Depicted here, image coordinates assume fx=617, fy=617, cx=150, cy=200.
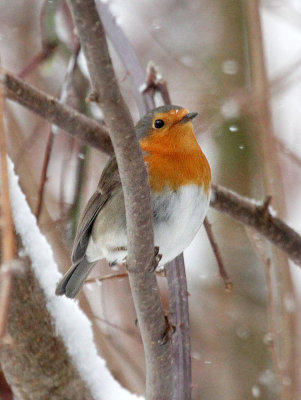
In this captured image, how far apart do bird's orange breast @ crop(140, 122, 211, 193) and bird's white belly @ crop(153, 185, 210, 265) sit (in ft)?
0.12

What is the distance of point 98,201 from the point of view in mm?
2566

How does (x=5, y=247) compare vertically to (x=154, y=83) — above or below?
below

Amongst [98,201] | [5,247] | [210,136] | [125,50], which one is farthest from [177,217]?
[210,136]

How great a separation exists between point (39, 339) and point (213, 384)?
2150 mm

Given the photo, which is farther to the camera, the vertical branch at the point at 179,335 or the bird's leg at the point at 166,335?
the vertical branch at the point at 179,335

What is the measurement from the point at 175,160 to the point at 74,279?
68 cm

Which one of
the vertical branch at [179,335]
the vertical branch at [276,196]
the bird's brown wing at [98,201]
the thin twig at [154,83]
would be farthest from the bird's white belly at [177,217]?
the thin twig at [154,83]

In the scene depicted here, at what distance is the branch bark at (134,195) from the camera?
1139 mm

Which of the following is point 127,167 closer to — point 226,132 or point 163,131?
point 163,131

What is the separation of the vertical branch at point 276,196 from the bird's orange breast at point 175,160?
29 centimetres

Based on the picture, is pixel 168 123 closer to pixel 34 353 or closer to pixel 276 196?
pixel 276 196

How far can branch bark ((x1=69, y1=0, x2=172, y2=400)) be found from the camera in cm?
114

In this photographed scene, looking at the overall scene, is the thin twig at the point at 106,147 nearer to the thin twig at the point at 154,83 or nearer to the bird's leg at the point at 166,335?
the thin twig at the point at 154,83

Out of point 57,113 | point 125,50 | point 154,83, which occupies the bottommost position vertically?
point 57,113
